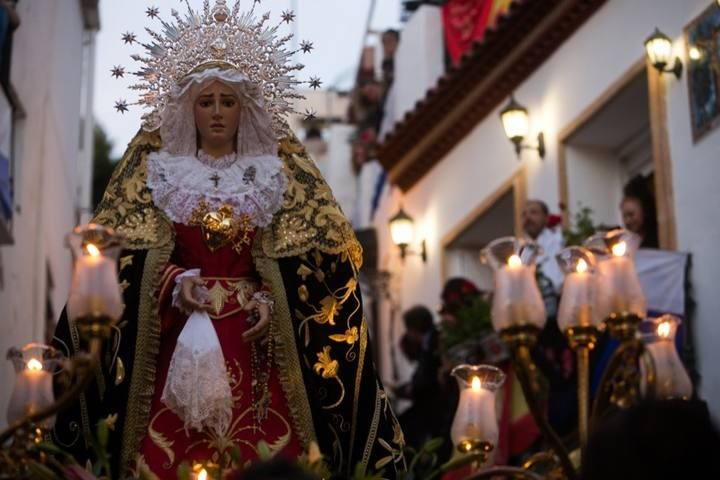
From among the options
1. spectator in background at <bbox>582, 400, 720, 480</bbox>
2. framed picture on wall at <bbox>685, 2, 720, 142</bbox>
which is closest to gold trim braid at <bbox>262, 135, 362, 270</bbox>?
spectator in background at <bbox>582, 400, 720, 480</bbox>

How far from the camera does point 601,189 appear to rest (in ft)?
45.6

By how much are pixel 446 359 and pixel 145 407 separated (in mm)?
6580

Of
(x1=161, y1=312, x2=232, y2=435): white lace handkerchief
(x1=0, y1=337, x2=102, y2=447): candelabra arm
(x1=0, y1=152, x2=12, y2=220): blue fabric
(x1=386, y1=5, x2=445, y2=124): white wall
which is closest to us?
(x1=0, y1=337, x2=102, y2=447): candelabra arm

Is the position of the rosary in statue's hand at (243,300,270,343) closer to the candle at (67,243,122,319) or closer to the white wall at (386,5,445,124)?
the candle at (67,243,122,319)

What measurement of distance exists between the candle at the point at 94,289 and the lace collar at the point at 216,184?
5.92ft

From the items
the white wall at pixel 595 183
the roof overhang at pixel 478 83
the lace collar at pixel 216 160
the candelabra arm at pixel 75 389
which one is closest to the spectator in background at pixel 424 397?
the white wall at pixel 595 183

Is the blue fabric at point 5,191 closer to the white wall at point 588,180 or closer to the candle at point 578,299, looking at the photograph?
the white wall at point 588,180

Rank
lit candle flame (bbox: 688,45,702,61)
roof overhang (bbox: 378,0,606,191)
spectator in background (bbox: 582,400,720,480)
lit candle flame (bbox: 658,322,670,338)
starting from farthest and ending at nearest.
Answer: roof overhang (bbox: 378,0,606,191) < lit candle flame (bbox: 688,45,702,61) < lit candle flame (bbox: 658,322,670,338) < spectator in background (bbox: 582,400,720,480)

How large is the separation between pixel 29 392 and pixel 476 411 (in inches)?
63.2

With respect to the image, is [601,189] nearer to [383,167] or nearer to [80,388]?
[383,167]

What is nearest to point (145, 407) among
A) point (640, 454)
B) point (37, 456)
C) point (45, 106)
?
point (37, 456)

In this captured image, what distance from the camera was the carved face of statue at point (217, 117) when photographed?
699 cm

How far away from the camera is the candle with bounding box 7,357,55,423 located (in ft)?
18.0

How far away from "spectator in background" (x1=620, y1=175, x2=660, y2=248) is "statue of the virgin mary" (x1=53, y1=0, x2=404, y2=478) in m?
4.08
